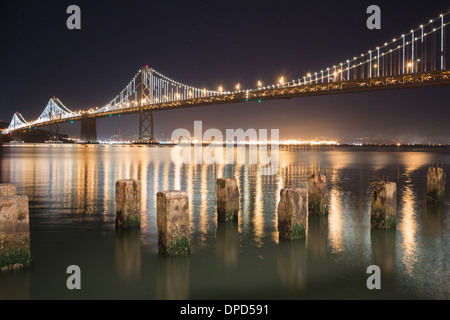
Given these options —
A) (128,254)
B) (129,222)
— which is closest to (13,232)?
(128,254)

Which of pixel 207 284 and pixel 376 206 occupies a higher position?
pixel 376 206

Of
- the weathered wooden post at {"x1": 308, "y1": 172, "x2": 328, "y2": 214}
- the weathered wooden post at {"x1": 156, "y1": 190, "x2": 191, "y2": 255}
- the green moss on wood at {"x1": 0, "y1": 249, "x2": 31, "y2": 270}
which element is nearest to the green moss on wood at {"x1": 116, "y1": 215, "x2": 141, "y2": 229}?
the weathered wooden post at {"x1": 156, "y1": 190, "x2": 191, "y2": 255}

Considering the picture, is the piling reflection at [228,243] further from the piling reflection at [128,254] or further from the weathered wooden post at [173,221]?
the piling reflection at [128,254]

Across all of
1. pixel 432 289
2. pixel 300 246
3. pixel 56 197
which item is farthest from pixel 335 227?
pixel 56 197

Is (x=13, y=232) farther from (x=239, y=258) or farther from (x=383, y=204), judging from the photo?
(x=383, y=204)

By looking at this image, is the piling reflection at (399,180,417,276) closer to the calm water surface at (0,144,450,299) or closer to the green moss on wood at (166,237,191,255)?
the calm water surface at (0,144,450,299)
